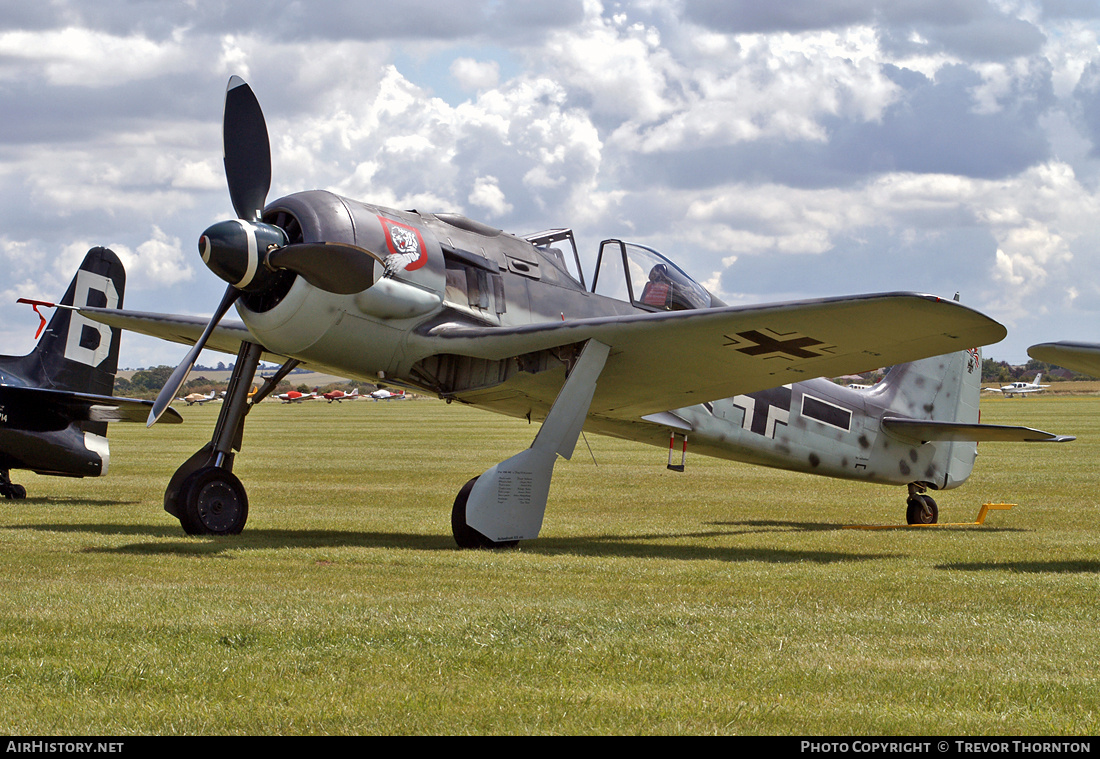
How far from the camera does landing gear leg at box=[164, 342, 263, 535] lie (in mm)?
11195

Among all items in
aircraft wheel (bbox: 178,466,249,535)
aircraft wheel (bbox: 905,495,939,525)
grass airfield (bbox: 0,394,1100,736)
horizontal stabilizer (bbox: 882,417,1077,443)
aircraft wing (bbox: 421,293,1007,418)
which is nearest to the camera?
grass airfield (bbox: 0,394,1100,736)

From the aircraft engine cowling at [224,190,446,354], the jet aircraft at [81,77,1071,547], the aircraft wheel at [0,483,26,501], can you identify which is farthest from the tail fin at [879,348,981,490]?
the aircraft wheel at [0,483,26,501]

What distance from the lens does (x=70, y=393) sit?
16250 mm

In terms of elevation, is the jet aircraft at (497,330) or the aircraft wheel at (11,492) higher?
the jet aircraft at (497,330)

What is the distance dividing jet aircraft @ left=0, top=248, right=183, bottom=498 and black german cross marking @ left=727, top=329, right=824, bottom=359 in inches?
354

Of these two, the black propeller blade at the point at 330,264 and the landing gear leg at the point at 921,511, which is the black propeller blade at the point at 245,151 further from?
the landing gear leg at the point at 921,511

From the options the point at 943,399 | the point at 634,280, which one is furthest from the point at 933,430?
the point at 634,280

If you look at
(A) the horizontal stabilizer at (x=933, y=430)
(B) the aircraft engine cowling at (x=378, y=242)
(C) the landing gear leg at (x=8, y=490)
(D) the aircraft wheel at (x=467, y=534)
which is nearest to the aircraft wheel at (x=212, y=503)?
(B) the aircraft engine cowling at (x=378, y=242)

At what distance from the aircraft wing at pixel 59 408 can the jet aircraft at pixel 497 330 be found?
371 centimetres

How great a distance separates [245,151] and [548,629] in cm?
659

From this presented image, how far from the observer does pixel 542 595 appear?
752 centimetres

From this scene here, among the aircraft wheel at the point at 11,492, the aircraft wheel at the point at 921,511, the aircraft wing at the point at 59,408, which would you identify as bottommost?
the aircraft wheel at the point at 11,492

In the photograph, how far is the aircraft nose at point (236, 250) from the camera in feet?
32.2

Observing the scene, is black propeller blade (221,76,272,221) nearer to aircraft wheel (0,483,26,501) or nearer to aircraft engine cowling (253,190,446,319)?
aircraft engine cowling (253,190,446,319)
